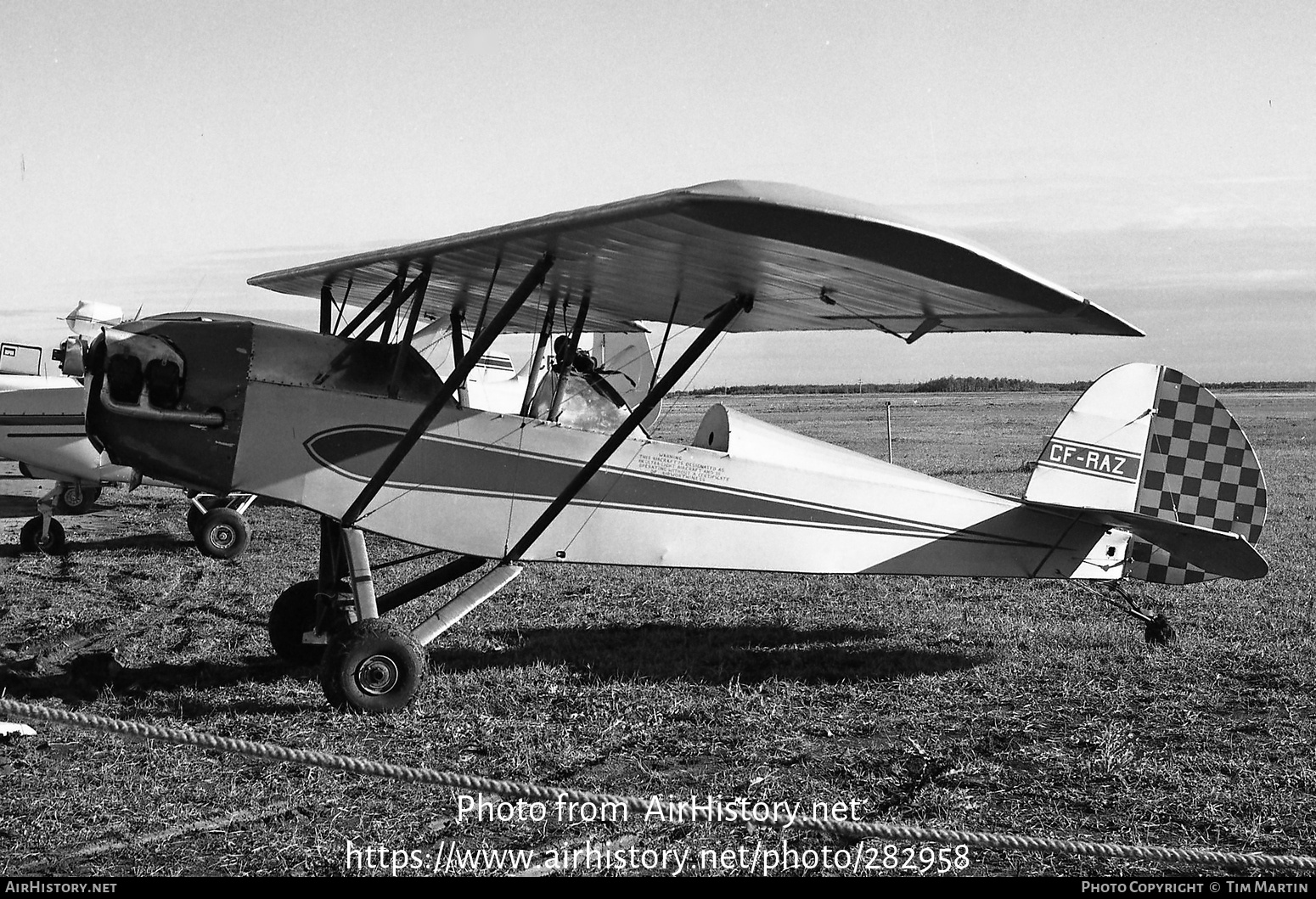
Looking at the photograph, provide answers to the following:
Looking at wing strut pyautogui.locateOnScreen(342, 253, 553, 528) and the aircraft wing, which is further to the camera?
wing strut pyautogui.locateOnScreen(342, 253, 553, 528)

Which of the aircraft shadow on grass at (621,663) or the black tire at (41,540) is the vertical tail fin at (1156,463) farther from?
the black tire at (41,540)

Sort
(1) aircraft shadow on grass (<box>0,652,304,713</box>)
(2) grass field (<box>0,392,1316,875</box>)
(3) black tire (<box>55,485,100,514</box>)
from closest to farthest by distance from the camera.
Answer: (2) grass field (<box>0,392,1316,875</box>) < (1) aircraft shadow on grass (<box>0,652,304,713</box>) < (3) black tire (<box>55,485,100,514</box>)

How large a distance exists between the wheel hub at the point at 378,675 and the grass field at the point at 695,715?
206mm

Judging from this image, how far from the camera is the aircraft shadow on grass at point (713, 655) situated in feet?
20.9

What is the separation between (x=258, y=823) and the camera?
12.8 ft

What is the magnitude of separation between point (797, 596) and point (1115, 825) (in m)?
4.92

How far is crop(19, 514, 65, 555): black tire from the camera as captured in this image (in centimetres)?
1109

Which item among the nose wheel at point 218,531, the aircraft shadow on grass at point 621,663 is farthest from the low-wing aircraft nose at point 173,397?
the nose wheel at point 218,531

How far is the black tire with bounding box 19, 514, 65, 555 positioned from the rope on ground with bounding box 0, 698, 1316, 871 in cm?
869

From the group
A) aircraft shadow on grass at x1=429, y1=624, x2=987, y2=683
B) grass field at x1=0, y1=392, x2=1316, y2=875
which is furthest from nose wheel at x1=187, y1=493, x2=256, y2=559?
aircraft shadow on grass at x1=429, y1=624, x2=987, y2=683

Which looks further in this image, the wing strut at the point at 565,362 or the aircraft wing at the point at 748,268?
the wing strut at the point at 565,362

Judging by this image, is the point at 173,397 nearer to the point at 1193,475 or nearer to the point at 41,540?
the point at 1193,475

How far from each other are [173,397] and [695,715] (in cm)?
326

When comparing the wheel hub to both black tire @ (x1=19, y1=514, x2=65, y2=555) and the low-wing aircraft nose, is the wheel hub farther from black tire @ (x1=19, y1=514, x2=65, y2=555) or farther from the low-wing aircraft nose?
black tire @ (x1=19, y1=514, x2=65, y2=555)
